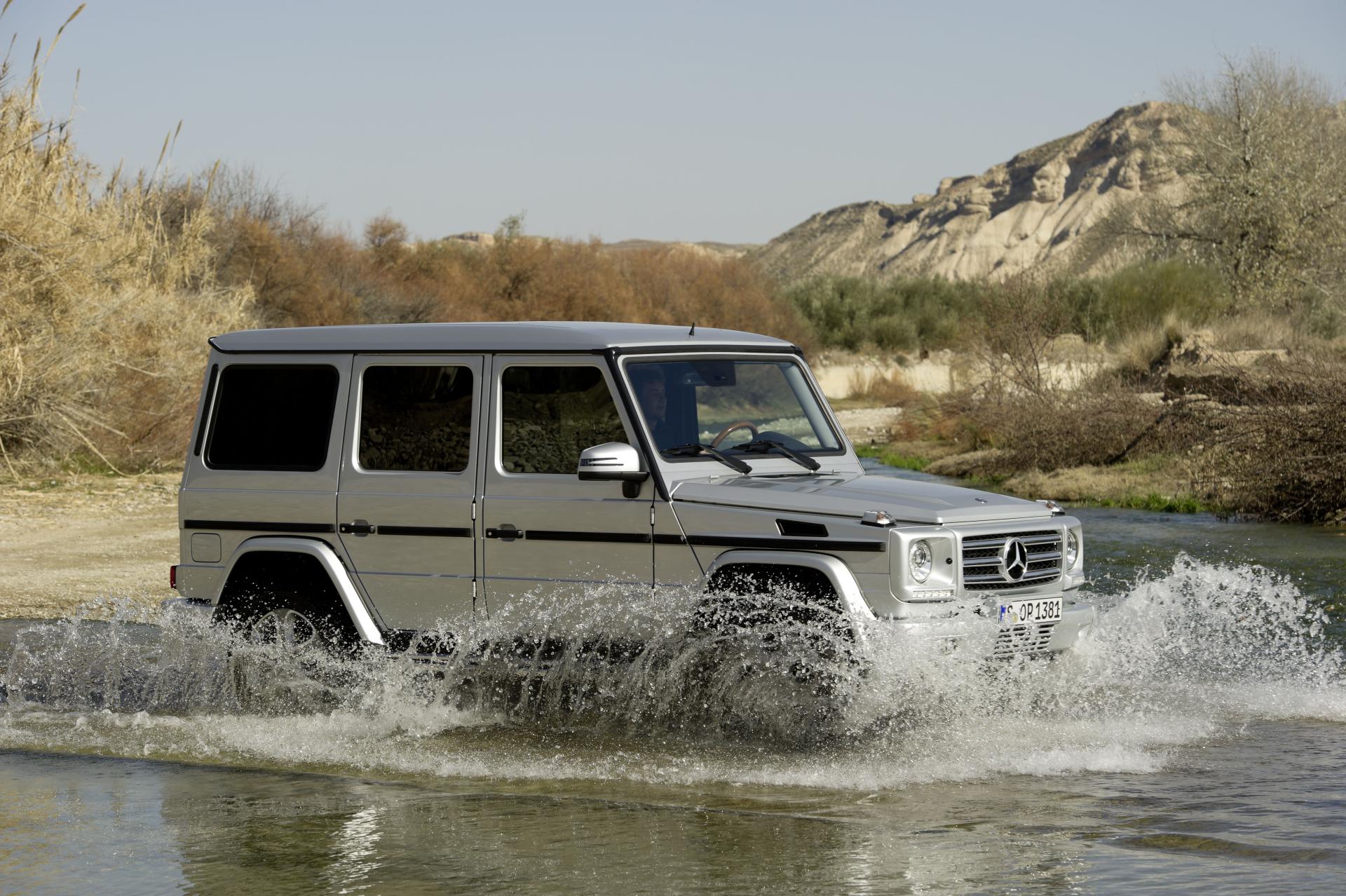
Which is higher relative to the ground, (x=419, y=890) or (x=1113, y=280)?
(x=1113, y=280)

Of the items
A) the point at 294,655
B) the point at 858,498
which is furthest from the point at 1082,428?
the point at 294,655

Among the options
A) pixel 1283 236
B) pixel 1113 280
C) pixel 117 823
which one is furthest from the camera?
pixel 1113 280

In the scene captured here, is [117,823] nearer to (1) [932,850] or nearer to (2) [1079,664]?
(1) [932,850]

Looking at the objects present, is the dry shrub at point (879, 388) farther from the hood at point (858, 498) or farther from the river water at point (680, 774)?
the hood at point (858, 498)

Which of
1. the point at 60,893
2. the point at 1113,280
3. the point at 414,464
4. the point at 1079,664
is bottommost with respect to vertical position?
the point at 60,893

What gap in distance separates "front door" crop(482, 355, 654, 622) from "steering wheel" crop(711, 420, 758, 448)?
0.50m

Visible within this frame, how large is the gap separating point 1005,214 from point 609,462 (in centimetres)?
13534

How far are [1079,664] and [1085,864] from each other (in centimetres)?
188

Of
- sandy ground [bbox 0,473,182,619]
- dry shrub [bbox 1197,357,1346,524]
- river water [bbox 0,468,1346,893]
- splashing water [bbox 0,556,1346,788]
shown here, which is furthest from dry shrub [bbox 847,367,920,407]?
river water [bbox 0,468,1346,893]

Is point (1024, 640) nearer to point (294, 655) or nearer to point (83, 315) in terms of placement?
point (294, 655)

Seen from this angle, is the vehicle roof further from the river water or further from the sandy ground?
the sandy ground

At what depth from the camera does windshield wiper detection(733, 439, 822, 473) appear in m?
7.67

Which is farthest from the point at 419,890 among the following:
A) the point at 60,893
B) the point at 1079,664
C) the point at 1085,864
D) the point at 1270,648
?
the point at 1270,648

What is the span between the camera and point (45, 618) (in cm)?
1197
